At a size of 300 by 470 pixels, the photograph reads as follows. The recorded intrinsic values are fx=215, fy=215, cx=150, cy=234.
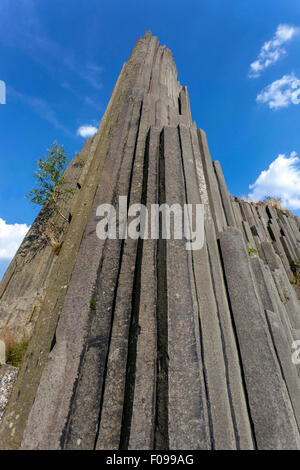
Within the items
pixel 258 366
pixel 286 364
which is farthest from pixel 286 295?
pixel 258 366

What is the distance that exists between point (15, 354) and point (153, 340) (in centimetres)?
310

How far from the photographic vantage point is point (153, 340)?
251 cm

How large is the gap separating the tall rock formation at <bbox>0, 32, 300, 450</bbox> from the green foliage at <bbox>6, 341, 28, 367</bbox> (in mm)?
236

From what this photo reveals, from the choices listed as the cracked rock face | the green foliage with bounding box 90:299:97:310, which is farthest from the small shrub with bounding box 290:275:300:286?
the cracked rock face

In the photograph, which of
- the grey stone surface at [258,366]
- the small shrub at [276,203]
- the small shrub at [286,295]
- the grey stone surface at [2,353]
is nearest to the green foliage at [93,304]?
the grey stone surface at [258,366]

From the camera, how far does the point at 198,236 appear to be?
11.3ft

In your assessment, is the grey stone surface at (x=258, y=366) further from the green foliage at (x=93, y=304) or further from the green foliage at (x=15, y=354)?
the green foliage at (x=15, y=354)

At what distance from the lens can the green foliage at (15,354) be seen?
3.88 metres

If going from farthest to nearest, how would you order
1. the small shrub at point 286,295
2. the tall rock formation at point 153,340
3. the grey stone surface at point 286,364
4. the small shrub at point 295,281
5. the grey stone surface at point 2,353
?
the small shrub at point 295,281
the small shrub at point 286,295
the grey stone surface at point 2,353
the grey stone surface at point 286,364
the tall rock formation at point 153,340

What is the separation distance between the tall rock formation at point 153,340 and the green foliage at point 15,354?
0.24 m

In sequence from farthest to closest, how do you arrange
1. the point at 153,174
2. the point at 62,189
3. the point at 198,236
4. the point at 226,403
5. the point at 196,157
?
1. the point at 62,189
2. the point at 196,157
3. the point at 153,174
4. the point at 198,236
5. the point at 226,403

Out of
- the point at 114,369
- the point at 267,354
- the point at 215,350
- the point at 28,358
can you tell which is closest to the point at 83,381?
the point at 114,369

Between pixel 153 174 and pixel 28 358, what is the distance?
367 cm

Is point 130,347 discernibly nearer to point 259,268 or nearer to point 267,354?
point 267,354
